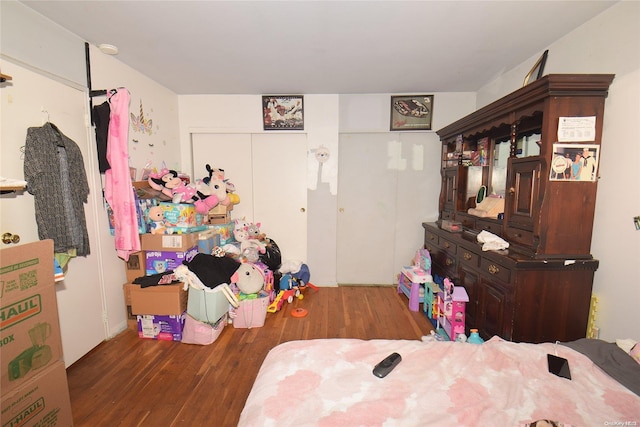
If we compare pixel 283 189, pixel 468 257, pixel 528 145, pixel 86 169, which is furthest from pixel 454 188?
pixel 86 169

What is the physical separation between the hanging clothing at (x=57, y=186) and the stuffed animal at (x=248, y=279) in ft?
3.77

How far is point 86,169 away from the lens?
217 centimetres

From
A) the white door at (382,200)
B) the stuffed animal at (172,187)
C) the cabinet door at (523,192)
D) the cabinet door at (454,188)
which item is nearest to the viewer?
the cabinet door at (523,192)

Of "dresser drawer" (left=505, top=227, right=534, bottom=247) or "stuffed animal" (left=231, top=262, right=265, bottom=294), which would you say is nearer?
"dresser drawer" (left=505, top=227, right=534, bottom=247)

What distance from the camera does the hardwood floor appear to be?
164 cm

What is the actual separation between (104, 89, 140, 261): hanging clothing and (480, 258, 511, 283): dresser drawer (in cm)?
283

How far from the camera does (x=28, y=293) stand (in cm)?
133

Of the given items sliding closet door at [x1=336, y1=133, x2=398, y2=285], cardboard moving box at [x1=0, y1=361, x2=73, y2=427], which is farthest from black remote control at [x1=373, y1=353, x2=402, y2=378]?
sliding closet door at [x1=336, y1=133, x2=398, y2=285]

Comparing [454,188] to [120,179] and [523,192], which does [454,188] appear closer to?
[523,192]

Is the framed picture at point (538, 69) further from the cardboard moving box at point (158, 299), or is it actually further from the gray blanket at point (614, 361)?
the cardboard moving box at point (158, 299)

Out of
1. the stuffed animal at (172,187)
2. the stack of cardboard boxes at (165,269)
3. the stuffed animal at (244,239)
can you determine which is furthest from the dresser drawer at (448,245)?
the stuffed animal at (172,187)

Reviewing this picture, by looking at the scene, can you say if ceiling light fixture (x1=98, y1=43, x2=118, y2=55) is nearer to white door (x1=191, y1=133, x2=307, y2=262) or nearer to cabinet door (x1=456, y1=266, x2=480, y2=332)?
white door (x1=191, y1=133, x2=307, y2=262)

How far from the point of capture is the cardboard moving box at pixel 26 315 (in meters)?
1.24

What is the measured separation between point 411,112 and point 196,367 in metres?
3.39
